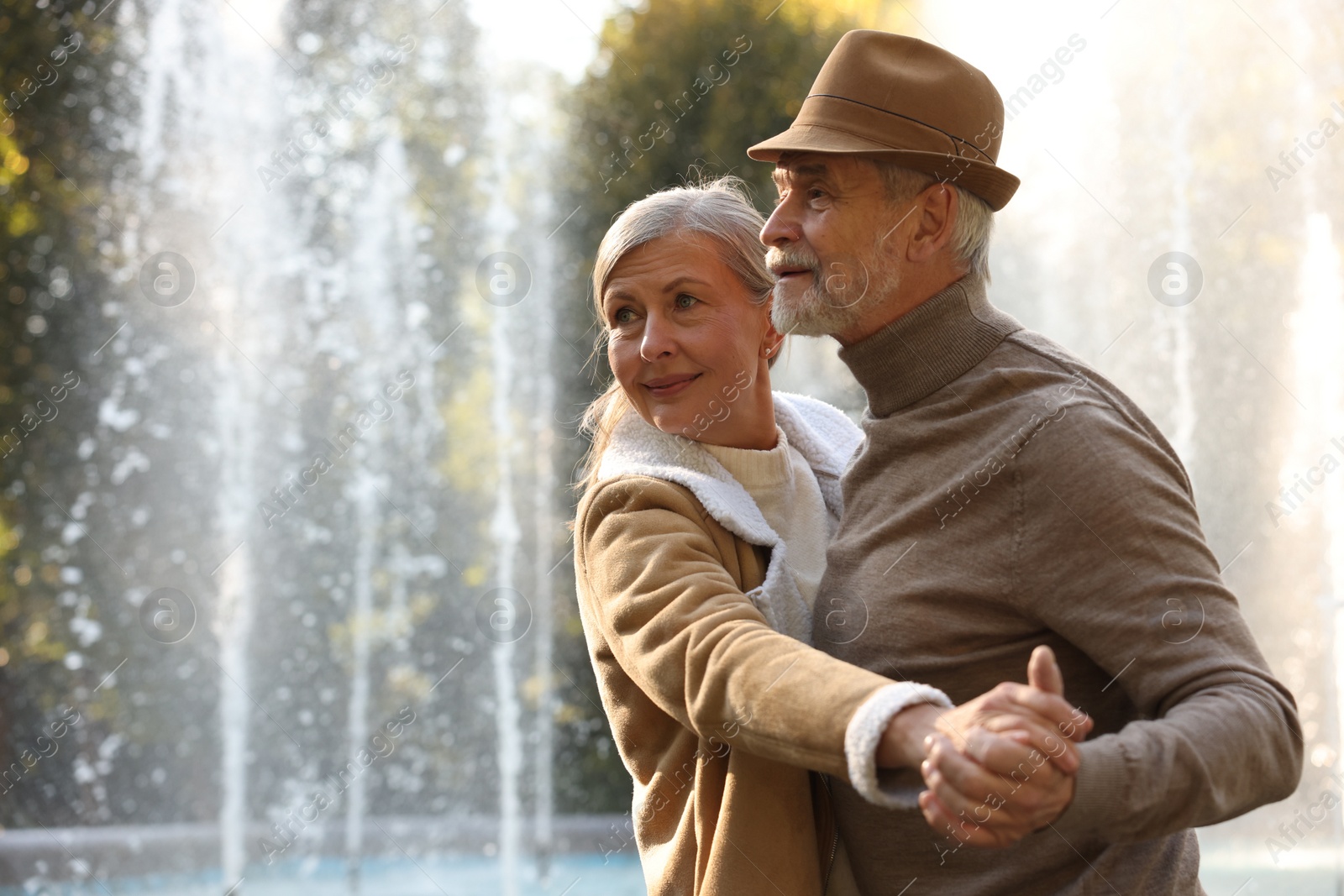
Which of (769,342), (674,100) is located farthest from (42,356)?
(769,342)

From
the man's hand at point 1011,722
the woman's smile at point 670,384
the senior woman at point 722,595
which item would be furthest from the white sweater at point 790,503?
the man's hand at point 1011,722

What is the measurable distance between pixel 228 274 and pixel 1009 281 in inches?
218

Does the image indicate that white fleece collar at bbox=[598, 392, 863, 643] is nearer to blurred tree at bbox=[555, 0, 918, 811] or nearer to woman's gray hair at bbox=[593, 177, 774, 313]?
woman's gray hair at bbox=[593, 177, 774, 313]

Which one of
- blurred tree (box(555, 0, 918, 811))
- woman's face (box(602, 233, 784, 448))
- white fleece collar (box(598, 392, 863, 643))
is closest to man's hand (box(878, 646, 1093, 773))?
white fleece collar (box(598, 392, 863, 643))

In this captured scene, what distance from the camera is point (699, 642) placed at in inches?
67.4

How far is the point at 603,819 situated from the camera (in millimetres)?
8562

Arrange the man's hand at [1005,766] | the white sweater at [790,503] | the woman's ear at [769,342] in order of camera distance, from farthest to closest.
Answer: the woman's ear at [769,342]
the white sweater at [790,503]
the man's hand at [1005,766]

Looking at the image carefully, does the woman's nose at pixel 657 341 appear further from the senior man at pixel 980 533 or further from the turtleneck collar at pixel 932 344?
the turtleneck collar at pixel 932 344

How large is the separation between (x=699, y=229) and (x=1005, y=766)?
1.12 meters

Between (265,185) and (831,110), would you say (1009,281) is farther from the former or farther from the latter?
(831,110)

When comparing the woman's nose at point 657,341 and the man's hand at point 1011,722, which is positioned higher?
the woman's nose at point 657,341

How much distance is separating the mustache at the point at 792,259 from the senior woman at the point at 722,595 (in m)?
0.16

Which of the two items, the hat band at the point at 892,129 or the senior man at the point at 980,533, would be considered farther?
the hat band at the point at 892,129

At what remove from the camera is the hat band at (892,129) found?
201cm
